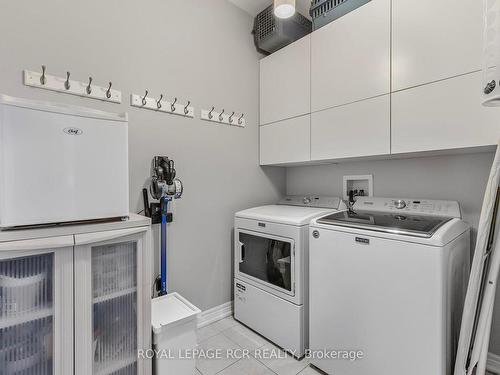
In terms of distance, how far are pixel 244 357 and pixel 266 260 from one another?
677 mm

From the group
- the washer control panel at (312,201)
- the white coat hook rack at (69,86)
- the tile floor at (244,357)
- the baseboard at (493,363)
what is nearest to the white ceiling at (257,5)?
the white coat hook rack at (69,86)

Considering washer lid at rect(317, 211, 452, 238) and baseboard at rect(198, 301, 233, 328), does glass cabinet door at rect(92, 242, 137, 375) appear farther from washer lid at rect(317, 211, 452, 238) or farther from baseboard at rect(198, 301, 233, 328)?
washer lid at rect(317, 211, 452, 238)

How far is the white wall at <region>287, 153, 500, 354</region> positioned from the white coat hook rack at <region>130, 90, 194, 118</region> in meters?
1.40

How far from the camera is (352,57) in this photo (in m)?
1.76

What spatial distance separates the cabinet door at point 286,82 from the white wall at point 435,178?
0.69m

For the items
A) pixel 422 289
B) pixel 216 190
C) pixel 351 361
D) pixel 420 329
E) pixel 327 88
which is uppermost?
pixel 327 88

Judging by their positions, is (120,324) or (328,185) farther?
(328,185)

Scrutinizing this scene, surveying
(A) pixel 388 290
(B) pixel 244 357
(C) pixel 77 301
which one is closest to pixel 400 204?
(A) pixel 388 290

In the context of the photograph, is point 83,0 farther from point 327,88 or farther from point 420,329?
point 420,329

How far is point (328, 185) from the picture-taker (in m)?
2.36

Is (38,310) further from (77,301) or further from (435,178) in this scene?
(435,178)

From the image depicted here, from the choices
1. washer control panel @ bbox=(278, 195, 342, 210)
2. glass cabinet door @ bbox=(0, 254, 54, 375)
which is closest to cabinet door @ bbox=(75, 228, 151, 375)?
glass cabinet door @ bbox=(0, 254, 54, 375)

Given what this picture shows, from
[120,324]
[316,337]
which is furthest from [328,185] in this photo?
[120,324]

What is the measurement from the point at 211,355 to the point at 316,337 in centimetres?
76
